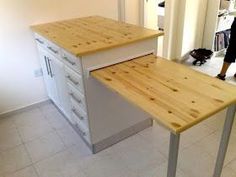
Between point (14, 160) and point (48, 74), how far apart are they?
0.92 metres

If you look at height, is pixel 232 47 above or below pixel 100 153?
above

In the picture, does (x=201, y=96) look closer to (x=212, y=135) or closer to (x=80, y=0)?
(x=212, y=135)

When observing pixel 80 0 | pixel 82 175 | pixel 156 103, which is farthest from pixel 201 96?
pixel 80 0

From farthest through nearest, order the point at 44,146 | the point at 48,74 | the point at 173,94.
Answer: the point at 48,74 → the point at 44,146 → the point at 173,94

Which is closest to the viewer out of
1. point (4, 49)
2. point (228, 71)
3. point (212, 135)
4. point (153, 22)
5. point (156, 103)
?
point (156, 103)

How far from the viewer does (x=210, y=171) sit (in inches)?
71.1

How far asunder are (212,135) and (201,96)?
3.48 feet

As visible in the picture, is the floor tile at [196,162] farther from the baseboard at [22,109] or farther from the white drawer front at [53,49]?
the baseboard at [22,109]

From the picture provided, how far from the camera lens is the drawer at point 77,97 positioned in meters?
1.84

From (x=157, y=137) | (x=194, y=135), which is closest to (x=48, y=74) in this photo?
(x=157, y=137)

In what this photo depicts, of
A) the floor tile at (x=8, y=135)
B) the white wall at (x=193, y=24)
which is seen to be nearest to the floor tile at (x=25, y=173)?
the floor tile at (x=8, y=135)

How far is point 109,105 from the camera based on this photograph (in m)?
1.92

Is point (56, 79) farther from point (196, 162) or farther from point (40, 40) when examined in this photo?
point (196, 162)

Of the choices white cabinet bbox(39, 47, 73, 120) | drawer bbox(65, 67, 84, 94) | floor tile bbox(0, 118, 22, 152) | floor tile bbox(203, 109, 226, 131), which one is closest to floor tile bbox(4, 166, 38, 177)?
floor tile bbox(0, 118, 22, 152)
